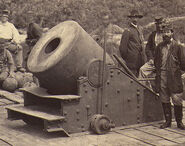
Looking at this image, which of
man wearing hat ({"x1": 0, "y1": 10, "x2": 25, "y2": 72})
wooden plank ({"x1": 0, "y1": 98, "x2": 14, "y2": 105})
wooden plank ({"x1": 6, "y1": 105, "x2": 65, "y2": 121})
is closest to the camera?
wooden plank ({"x1": 6, "y1": 105, "x2": 65, "y2": 121})

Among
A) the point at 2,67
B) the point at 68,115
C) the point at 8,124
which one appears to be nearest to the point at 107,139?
the point at 68,115

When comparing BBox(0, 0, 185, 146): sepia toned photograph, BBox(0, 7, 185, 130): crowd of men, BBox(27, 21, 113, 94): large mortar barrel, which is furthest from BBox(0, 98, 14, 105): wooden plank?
BBox(27, 21, 113, 94): large mortar barrel

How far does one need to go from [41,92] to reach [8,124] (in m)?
0.86

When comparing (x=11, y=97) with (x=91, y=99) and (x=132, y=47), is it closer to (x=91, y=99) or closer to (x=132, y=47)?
(x=132, y=47)

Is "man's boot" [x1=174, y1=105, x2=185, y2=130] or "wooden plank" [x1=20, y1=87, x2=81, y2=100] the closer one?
"wooden plank" [x1=20, y1=87, x2=81, y2=100]

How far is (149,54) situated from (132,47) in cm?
50

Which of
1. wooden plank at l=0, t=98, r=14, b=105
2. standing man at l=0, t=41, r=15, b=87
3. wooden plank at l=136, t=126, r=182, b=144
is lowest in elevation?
wooden plank at l=136, t=126, r=182, b=144

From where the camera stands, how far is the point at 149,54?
811 cm

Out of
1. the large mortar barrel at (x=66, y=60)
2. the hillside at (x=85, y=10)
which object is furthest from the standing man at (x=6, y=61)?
the hillside at (x=85, y=10)

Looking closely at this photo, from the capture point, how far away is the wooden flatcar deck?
530 cm

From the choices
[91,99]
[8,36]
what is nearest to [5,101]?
[8,36]

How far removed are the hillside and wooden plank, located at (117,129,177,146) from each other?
35.2 ft

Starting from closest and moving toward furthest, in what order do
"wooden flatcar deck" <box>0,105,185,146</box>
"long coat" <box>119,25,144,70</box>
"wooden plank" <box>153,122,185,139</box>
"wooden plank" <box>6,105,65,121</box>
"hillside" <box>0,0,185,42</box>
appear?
"wooden flatcar deck" <box>0,105,185,146</box>
"wooden plank" <box>6,105,65,121</box>
"wooden plank" <box>153,122,185,139</box>
"long coat" <box>119,25,144,70</box>
"hillside" <box>0,0,185,42</box>

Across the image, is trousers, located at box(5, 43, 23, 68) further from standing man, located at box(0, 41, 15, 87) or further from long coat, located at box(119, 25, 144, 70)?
long coat, located at box(119, 25, 144, 70)
